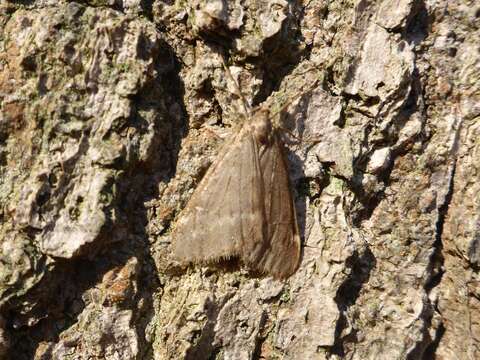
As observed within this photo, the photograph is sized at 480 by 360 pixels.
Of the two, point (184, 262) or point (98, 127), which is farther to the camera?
point (184, 262)

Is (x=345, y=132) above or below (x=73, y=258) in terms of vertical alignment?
above

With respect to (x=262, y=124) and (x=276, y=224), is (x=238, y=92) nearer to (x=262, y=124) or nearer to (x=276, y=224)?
(x=262, y=124)

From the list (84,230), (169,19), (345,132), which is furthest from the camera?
(345,132)

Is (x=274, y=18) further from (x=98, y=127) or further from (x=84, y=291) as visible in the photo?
(x=84, y=291)

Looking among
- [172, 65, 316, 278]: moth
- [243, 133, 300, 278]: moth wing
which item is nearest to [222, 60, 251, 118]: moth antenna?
[172, 65, 316, 278]: moth

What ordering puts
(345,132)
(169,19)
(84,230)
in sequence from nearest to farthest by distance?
(84,230), (169,19), (345,132)

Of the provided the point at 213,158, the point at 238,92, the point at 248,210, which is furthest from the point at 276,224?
the point at 238,92

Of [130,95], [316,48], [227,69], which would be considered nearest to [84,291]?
[130,95]

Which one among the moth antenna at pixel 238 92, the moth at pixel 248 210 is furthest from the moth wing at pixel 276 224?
the moth antenna at pixel 238 92

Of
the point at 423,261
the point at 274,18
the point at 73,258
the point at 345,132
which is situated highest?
the point at 274,18
